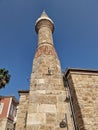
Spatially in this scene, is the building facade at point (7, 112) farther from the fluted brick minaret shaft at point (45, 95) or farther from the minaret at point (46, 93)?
the minaret at point (46, 93)

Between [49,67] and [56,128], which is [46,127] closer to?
[56,128]

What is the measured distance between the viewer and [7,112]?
19125 millimetres

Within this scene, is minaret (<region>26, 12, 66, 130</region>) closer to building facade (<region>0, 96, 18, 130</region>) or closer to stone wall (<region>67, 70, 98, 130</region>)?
stone wall (<region>67, 70, 98, 130</region>)

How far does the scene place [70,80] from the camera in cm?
557

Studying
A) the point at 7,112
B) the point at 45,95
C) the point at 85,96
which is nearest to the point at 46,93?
the point at 45,95

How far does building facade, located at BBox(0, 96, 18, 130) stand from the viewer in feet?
59.9

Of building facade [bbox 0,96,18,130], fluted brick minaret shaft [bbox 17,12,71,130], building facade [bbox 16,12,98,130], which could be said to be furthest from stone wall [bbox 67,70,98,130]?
building facade [bbox 0,96,18,130]

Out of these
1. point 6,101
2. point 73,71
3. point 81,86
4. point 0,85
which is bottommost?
point 81,86

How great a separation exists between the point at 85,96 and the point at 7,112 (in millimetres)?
17520

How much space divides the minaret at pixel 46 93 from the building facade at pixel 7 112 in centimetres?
1513

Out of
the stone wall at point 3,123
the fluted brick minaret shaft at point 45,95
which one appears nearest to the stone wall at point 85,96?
the fluted brick minaret shaft at point 45,95

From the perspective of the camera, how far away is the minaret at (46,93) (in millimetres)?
4668

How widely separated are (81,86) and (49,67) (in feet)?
7.24

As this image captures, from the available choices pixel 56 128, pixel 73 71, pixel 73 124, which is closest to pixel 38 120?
pixel 56 128
